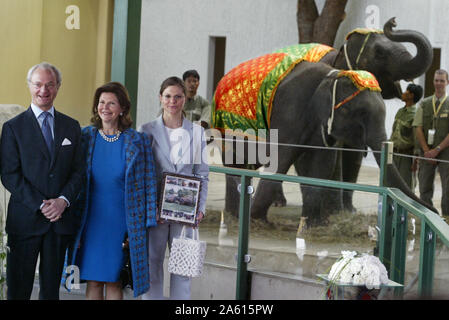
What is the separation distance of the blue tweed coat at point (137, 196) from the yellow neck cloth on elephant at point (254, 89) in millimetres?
4789

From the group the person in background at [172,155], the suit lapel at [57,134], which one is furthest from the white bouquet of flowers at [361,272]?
the suit lapel at [57,134]

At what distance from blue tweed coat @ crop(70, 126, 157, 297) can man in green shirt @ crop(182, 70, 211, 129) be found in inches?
161

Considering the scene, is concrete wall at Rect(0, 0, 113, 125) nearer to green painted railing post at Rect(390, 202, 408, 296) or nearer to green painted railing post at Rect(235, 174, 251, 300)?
green painted railing post at Rect(235, 174, 251, 300)

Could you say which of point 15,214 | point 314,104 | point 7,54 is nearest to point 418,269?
point 15,214

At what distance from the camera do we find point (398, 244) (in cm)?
527

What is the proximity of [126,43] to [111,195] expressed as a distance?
347cm

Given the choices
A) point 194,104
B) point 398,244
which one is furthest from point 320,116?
point 398,244

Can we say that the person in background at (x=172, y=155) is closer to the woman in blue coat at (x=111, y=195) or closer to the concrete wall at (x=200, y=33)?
the woman in blue coat at (x=111, y=195)

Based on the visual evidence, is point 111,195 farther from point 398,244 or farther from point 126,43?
point 126,43

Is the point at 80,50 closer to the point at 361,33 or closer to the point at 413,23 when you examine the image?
the point at 361,33

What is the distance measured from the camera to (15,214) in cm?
438

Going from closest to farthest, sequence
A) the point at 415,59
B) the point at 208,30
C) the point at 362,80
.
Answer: the point at 362,80
the point at 415,59
the point at 208,30

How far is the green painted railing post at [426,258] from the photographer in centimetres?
389

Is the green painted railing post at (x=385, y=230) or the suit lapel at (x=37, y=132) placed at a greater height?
the suit lapel at (x=37, y=132)
